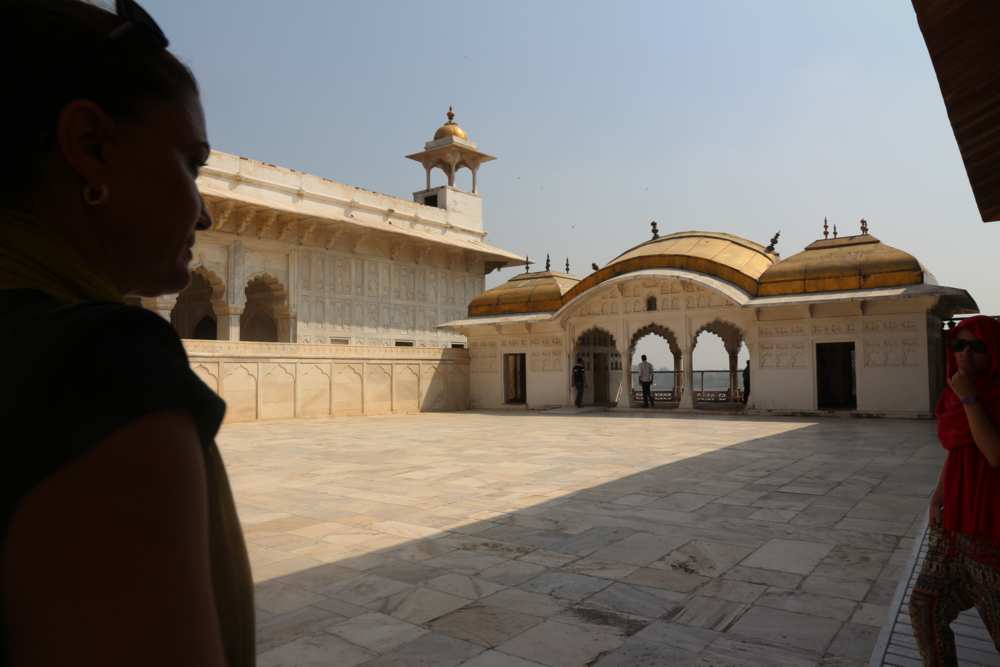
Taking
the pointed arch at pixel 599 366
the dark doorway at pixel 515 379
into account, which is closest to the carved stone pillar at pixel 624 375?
the pointed arch at pixel 599 366

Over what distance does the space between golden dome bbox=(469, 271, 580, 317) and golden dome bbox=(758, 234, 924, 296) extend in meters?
5.88

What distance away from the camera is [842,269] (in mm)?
14961

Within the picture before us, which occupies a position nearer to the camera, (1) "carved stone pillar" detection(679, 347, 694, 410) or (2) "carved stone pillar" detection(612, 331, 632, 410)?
(1) "carved stone pillar" detection(679, 347, 694, 410)

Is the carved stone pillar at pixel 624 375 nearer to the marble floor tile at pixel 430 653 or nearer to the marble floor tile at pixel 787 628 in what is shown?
the marble floor tile at pixel 787 628

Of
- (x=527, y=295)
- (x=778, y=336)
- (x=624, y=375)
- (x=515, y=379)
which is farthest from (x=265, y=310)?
(x=778, y=336)

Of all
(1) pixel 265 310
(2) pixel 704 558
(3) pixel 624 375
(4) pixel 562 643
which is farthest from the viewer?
(1) pixel 265 310

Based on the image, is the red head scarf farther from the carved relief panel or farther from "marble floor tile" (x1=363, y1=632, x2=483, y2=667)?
the carved relief panel

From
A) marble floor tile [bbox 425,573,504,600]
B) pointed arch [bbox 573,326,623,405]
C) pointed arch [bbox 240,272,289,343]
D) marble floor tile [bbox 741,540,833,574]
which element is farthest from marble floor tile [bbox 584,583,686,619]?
pointed arch [bbox 240,272,289,343]

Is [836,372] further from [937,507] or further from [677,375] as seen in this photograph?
[937,507]

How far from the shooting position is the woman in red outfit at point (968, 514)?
7.66ft

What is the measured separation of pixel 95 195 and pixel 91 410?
29 cm

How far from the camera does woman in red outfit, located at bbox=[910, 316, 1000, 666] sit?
2.33 metres

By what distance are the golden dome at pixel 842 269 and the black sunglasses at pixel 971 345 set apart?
1348 cm

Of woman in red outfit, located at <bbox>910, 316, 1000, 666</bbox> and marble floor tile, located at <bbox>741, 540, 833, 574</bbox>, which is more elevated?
woman in red outfit, located at <bbox>910, 316, 1000, 666</bbox>
